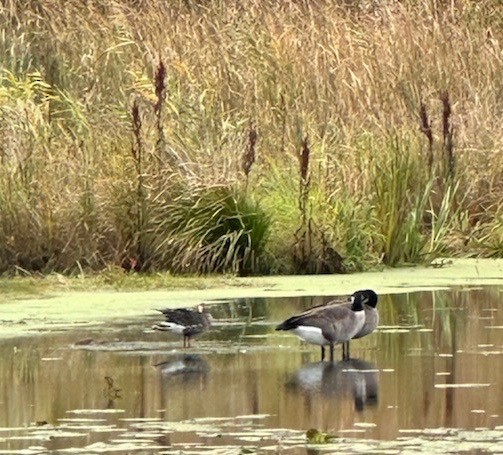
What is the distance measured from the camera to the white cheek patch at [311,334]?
40.3 ft

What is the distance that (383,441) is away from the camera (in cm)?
909

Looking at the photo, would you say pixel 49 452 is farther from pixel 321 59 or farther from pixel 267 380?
pixel 321 59

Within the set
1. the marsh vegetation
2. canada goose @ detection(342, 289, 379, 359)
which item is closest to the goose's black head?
canada goose @ detection(342, 289, 379, 359)

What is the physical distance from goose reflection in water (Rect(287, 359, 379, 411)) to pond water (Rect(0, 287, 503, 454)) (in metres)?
0.01

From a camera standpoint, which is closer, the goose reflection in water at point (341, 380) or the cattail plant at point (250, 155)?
the goose reflection in water at point (341, 380)

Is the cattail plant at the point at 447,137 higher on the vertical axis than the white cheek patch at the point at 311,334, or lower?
higher

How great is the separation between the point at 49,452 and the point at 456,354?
13.8 feet

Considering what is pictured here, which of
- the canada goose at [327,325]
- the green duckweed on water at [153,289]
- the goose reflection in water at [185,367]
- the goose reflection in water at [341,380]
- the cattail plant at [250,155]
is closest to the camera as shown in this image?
the goose reflection in water at [341,380]

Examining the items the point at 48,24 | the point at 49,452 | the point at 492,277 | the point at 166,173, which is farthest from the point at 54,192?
the point at 49,452

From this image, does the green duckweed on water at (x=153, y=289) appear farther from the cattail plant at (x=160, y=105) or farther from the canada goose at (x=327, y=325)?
the canada goose at (x=327, y=325)

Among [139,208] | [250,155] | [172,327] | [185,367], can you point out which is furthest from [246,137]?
[185,367]

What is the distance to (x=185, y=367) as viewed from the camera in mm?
11914

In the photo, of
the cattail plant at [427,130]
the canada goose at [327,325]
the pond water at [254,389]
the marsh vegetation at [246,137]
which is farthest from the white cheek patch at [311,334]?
the cattail plant at [427,130]

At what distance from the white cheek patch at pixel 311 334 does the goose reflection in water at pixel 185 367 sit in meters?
0.63
